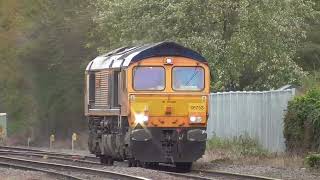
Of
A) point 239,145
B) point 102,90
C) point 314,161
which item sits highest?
point 102,90

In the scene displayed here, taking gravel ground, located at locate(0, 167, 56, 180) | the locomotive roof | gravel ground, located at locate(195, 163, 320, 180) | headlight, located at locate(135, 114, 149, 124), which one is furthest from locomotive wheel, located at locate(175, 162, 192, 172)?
gravel ground, located at locate(0, 167, 56, 180)

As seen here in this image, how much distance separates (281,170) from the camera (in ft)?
62.8

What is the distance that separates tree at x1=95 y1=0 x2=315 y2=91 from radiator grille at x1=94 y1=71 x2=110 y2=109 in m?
6.20

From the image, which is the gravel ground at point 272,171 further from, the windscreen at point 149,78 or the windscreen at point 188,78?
the windscreen at point 149,78

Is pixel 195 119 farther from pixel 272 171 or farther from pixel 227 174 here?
pixel 272 171

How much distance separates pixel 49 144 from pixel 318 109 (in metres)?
26.8

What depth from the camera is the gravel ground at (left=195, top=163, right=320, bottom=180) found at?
17550mm

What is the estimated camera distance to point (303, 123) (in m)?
22.1

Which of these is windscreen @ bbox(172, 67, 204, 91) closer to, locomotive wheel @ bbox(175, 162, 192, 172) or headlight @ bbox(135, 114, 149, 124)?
headlight @ bbox(135, 114, 149, 124)

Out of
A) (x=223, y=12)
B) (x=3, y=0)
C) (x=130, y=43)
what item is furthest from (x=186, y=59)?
(x=3, y=0)

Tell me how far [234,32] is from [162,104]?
9.59 metres

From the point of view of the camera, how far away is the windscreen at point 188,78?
21031mm

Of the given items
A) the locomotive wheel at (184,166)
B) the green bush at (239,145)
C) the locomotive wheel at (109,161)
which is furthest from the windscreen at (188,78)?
the locomotive wheel at (109,161)

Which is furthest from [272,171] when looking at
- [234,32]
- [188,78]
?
[234,32]
